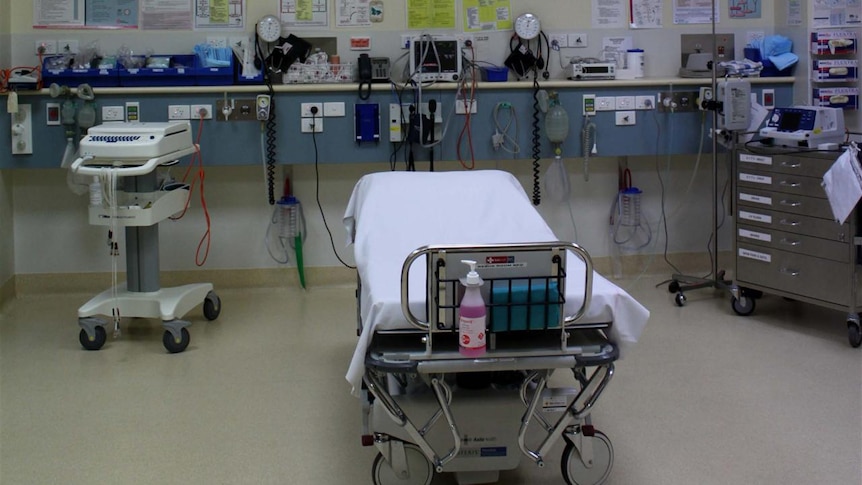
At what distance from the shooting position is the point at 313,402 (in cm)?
389

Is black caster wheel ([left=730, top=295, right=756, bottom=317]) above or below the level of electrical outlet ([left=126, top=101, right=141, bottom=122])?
below

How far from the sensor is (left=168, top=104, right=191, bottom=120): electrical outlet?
521 centimetres

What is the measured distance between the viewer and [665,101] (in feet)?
17.8

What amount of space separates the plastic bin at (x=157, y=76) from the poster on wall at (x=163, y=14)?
29cm

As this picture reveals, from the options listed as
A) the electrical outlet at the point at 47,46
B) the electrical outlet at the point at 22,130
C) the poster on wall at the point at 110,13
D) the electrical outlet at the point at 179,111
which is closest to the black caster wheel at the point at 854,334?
the electrical outlet at the point at 179,111

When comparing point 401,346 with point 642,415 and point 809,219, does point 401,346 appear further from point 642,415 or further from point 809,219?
point 809,219

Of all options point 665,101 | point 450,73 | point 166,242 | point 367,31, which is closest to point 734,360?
point 665,101

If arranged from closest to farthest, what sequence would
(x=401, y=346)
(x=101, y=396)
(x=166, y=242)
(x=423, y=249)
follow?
(x=423, y=249) → (x=401, y=346) → (x=101, y=396) → (x=166, y=242)

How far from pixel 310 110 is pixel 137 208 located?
3.95ft

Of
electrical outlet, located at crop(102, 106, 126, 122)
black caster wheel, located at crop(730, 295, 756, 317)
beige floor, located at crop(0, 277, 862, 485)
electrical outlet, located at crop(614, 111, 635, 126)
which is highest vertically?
electrical outlet, located at crop(102, 106, 126, 122)

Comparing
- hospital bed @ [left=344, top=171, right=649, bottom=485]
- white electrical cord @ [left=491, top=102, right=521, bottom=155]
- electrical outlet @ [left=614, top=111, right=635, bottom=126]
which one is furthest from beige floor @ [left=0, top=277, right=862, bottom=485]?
white electrical cord @ [left=491, top=102, right=521, bottom=155]

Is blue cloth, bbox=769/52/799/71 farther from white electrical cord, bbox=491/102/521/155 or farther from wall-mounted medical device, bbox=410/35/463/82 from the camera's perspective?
wall-mounted medical device, bbox=410/35/463/82

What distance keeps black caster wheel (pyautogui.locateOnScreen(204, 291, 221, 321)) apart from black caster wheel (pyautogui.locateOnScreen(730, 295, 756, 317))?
8.67ft

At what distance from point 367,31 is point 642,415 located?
279 centimetres
